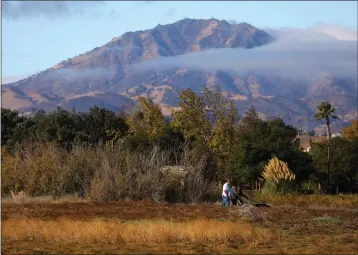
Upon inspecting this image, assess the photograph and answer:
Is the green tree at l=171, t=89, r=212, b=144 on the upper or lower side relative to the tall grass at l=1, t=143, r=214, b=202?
upper

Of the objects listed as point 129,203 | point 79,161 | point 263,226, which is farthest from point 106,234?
point 79,161

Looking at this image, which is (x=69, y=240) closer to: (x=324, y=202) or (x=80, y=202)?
(x=80, y=202)

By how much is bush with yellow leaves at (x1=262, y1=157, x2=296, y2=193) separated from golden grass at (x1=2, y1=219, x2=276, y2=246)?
72.1 feet

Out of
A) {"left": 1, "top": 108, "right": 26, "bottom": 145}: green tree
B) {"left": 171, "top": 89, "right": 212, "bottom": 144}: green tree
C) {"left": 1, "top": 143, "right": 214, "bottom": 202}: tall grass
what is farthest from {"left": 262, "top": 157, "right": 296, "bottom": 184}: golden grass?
{"left": 1, "top": 108, "right": 26, "bottom": 145}: green tree

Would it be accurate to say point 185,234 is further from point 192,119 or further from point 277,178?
point 192,119

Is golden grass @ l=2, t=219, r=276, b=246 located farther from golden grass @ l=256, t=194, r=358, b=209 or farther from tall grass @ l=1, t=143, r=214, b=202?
golden grass @ l=256, t=194, r=358, b=209

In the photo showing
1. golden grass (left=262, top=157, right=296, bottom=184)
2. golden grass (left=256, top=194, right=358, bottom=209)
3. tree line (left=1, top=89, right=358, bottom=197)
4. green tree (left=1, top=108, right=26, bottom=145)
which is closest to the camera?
golden grass (left=256, top=194, right=358, bottom=209)

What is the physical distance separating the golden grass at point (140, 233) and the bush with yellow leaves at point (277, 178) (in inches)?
865

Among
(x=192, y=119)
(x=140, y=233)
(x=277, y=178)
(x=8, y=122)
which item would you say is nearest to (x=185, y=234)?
(x=140, y=233)

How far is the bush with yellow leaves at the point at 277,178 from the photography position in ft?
142

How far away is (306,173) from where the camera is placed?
210ft

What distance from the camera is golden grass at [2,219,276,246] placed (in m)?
19.7

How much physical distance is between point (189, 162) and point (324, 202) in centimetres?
1020

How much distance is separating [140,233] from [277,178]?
80.7 ft
